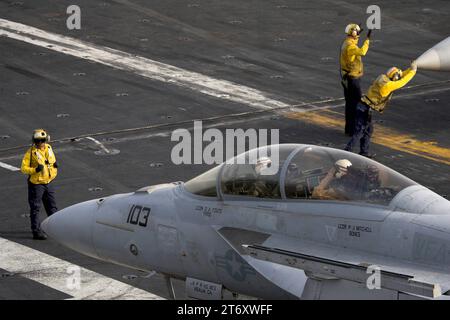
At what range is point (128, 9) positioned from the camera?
131 feet

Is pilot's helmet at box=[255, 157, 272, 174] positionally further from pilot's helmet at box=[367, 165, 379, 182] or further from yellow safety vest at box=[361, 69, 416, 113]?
yellow safety vest at box=[361, 69, 416, 113]

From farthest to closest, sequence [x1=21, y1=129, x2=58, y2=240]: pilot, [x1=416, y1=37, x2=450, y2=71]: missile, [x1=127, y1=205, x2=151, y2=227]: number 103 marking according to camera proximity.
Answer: [x1=21, y1=129, x2=58, y2=240]: pilot < [x1=416, y1=37, x2=450, y2=71]: missile < [x1=127, y1=205, x2=151, y2=227]: number 103 marking

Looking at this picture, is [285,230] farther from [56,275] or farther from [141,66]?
[141,66]

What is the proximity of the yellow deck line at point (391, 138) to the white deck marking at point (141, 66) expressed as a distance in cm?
124

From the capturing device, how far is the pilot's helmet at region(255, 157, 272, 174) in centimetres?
1561

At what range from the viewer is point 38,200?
824 inches

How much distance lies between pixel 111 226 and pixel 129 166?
8149mm

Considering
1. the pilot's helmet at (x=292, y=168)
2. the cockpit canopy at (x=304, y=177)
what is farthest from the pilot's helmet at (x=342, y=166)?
the pilot's helmet at (x=292, y=168)

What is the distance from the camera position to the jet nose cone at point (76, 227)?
1694cm

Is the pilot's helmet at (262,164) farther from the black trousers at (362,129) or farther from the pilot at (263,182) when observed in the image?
the black trousers at (362,129)

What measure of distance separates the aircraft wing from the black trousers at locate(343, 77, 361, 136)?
40.0 feet

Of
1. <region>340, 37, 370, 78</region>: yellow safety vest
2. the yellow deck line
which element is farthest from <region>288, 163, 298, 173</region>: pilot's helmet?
<region>340, 37, 370, 78</region>: yellow safety vest

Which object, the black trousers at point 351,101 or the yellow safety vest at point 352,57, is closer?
the black trousers at point 351,101
